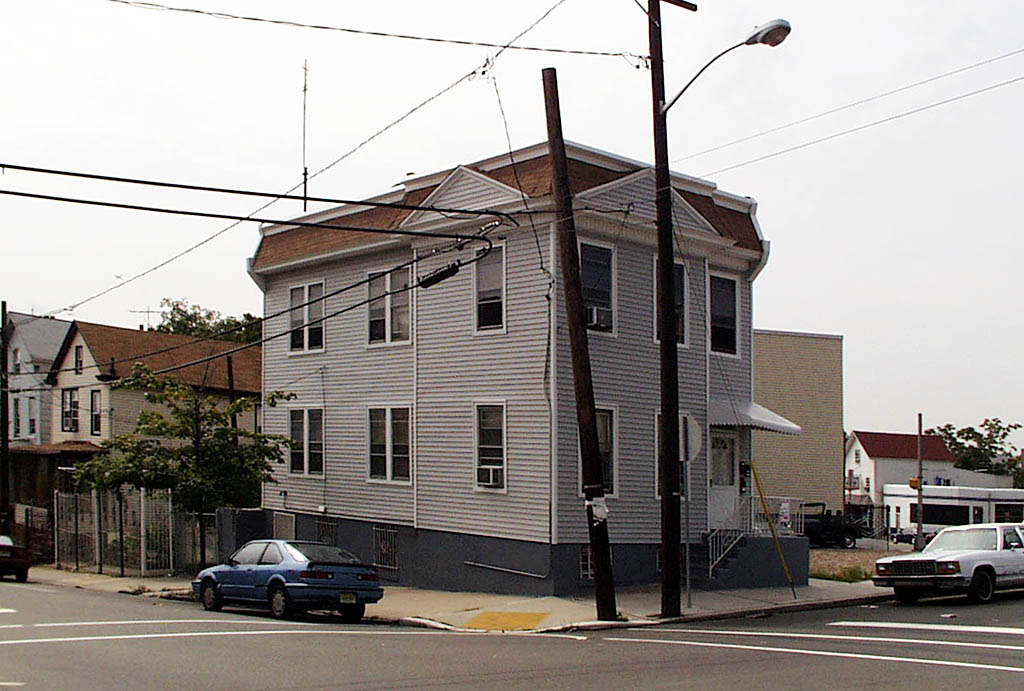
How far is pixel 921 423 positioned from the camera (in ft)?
136

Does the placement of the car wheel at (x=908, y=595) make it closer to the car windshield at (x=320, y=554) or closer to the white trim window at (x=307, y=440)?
the car windshield at (x=320, y=554)

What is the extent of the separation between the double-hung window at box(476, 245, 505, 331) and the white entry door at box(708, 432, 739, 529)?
19.3 feet

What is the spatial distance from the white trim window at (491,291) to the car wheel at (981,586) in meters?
10.1

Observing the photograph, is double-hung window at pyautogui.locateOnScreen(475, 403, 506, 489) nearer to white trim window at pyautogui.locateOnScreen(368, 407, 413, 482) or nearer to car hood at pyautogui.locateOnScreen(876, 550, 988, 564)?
white trim window at pyautogui.locateOnScreen(368, 407, 413, 482)

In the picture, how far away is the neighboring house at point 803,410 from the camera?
4734cm

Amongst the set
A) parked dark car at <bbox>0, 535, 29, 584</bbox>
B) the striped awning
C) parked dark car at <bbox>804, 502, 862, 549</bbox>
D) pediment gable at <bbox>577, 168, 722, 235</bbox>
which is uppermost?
pediment gable at <bbox>577, 168, 722, 235</bbox>

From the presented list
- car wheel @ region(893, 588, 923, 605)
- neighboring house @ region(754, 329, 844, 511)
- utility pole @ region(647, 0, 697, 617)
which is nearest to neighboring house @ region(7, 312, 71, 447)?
neighboring house @ region(754, 329, 844, 511)

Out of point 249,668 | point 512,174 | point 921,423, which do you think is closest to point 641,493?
point 512,174

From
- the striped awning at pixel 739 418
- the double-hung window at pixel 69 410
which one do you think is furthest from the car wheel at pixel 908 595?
the double-hung window at pixel 69 410

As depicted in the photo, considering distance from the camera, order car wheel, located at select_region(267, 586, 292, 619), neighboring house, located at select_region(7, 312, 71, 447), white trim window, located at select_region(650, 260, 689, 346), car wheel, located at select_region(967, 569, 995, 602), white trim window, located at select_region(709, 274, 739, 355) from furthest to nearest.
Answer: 1. neighboring house, located at select_region(7, 312, 71, 447)
2. white trim window, located at select_region(709, 274, 739, 355)
3. white trim window, located at select_region(650, 260, 689, 346)
4. car wheel, located at select_region(967, 569, 995, 602)
5. car wheel, located at select_region(267, 586, 292, 619)

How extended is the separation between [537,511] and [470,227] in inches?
→ 246

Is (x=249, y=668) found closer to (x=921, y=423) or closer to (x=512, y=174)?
(x=512, y=174)

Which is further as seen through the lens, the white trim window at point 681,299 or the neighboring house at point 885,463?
the neighboring house at point 885,463

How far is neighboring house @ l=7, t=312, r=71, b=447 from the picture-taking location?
49.3 metres
